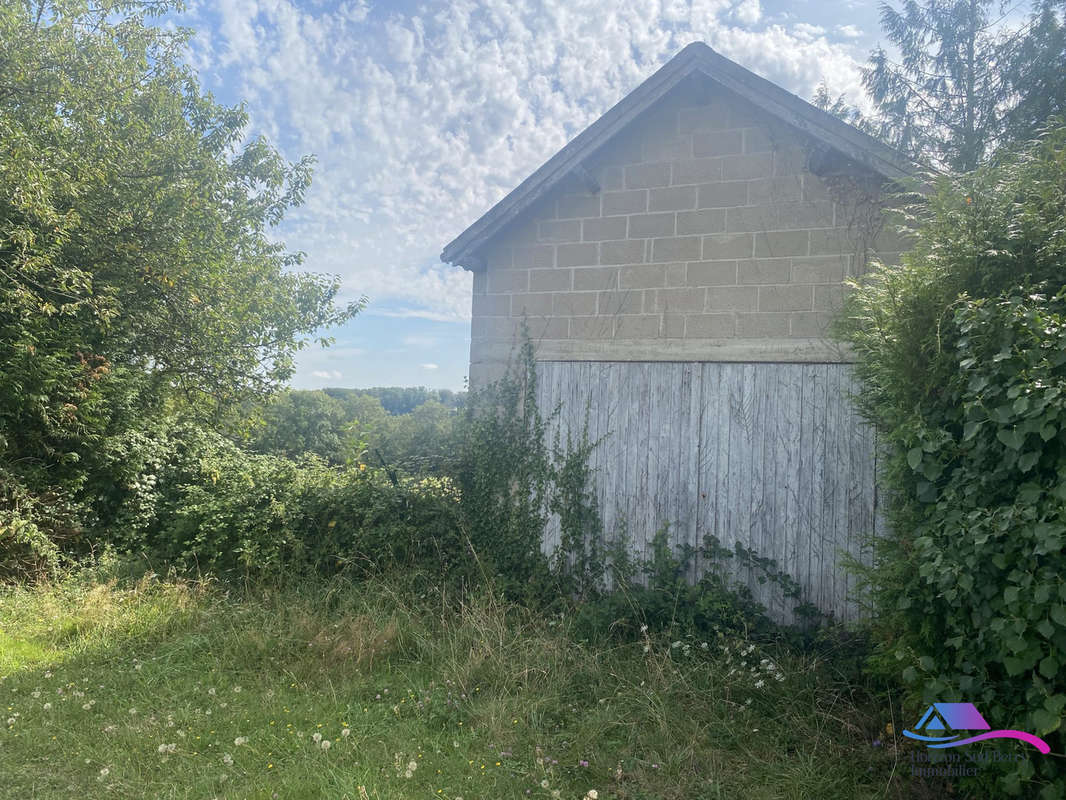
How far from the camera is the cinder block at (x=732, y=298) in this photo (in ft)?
18.6

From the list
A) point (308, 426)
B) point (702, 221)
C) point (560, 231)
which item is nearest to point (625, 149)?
point (560, 231)

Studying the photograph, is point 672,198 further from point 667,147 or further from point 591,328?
point 591,328

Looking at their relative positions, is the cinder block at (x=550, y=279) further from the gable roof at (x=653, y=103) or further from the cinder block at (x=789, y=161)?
the cinder block at (x=789, y=161)

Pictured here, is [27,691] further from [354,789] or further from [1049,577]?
[1049,577]

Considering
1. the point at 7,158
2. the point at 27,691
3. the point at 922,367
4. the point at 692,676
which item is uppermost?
the point at 7,158

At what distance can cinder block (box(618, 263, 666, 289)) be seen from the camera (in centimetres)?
603

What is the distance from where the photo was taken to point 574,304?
6.36m

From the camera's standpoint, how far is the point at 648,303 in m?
6.05

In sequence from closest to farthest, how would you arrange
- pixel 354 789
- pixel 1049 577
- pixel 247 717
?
pixel 1049 577, pixel 354 789, pixel 247 717

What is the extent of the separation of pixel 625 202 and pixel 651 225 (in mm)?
379

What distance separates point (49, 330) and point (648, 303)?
256 inches

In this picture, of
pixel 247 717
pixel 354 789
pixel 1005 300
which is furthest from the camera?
pixel 247 717

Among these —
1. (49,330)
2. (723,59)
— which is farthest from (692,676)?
(49,330)

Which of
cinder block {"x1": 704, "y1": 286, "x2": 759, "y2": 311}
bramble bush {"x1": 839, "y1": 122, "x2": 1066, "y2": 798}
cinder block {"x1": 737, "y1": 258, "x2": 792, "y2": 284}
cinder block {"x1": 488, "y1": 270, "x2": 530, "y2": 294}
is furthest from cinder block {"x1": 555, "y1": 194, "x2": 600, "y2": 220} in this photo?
Result: bramble bush {"x1": 839, "y1": 122, "x2": 1066, "y2": 798}
